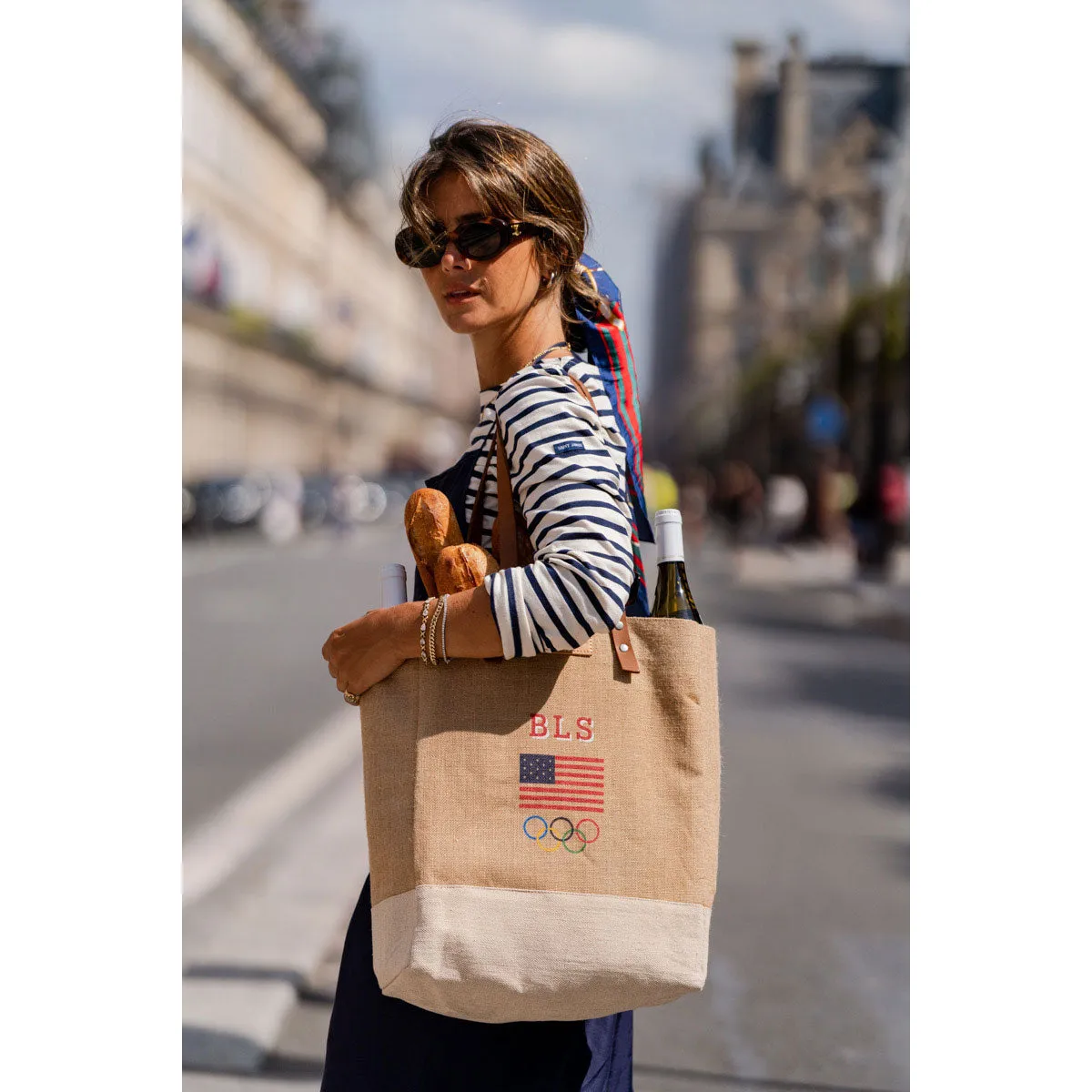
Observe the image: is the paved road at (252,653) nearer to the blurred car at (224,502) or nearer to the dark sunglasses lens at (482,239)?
the blurred car at (224,502)

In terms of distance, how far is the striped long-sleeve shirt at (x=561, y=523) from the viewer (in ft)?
5.23

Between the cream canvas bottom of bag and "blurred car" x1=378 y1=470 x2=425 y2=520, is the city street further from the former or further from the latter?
"blurred car" x1=378 y1=470 x2=425 y2=520

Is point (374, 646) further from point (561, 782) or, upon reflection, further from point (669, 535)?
point (669, 535)

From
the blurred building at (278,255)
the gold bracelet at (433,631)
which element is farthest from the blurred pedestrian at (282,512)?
the gold bracelet at (433,631)

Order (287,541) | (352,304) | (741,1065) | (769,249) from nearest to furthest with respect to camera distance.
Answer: (741,1065) < (287,541) < (352,304) < (769,249)

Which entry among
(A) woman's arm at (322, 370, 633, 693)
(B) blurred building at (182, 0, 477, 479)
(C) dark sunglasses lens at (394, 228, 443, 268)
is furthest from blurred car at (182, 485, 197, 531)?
(A) woman's arm at (322, 370, 633, 693)

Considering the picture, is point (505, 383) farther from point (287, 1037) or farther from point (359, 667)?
point (287, 1037)

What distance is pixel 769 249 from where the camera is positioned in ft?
245

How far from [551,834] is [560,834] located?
10 mm

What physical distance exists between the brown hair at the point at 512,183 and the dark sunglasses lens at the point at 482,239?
0.02 m

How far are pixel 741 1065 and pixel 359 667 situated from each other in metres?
2.45

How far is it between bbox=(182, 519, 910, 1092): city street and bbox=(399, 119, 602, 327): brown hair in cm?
251
